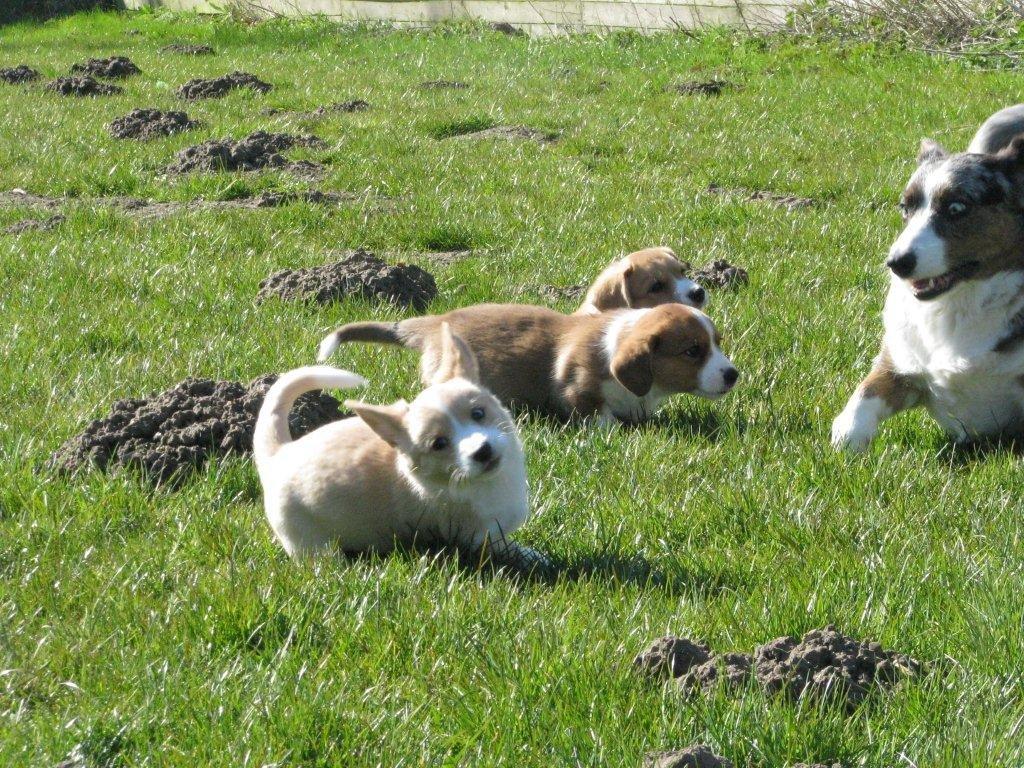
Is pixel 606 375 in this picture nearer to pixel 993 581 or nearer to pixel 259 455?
pixel 259 455

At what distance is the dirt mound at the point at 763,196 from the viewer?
366 inches

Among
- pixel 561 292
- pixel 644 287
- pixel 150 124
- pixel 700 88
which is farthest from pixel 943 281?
pixel 700 88

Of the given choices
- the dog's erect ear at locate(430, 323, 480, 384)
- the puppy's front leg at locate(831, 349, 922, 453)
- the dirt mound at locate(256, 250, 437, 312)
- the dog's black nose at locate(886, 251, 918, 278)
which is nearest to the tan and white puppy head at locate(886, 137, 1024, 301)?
the dog's black nose at locate(886, 251, 918, 278)

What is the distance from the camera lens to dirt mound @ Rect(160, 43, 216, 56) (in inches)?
726

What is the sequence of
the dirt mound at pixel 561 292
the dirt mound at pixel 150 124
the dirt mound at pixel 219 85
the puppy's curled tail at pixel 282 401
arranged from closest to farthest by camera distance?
the puppy's curled tail at pixel 282 401 < the dirt mound at pixel 561 292 < the dirt mound at pixel 150 124 < the dirt mound at pixel 219 85

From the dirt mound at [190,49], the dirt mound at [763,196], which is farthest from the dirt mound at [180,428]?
the dirt mound at [190,49]

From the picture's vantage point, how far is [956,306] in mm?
4867

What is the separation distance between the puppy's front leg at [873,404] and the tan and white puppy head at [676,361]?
54cm

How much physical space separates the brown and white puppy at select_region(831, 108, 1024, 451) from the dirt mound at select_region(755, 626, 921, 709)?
6.08 feet

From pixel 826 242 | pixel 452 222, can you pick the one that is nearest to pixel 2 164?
pixel 452 222

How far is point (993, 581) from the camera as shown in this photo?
138 inches

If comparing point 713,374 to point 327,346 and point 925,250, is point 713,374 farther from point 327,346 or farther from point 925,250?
point 327,346

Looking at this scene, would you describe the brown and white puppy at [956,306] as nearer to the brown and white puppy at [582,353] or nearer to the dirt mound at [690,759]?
the brown and white puppy at [582,353]

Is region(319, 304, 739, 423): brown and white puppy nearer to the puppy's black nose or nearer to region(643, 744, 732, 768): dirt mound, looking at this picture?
the puppy's black nose
